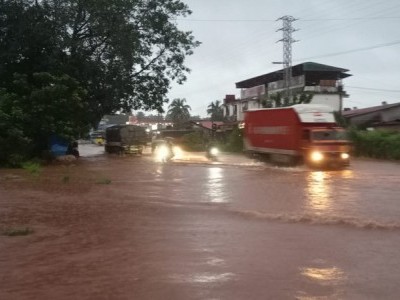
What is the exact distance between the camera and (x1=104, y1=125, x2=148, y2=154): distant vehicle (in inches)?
1649

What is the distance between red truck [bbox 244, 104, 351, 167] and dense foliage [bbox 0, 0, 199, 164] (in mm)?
11212

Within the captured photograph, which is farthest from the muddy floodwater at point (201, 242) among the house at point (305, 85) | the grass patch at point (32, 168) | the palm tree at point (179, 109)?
the palm tree at point (179, 109)

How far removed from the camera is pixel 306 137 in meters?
24.9

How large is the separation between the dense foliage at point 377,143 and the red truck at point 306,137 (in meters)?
6.89

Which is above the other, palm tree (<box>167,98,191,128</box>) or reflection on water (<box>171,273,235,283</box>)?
palm tree (<box>167,98,191,128</box>)

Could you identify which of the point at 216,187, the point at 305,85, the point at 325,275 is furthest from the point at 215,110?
the point at 325,275

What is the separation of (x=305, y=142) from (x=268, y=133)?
3.79 metres

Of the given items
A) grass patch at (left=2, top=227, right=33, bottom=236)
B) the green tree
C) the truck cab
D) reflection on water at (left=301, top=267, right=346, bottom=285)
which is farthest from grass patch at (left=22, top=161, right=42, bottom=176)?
reflection on water at (left=301, top=267, right=346, bottom=285)

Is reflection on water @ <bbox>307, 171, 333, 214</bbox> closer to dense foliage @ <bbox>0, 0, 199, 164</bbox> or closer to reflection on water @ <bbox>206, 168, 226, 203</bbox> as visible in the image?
reflection on water @ <bbox>206, 168, 226, 203</bbox>

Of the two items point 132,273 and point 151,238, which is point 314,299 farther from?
point 151,238

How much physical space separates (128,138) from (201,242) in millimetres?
33955

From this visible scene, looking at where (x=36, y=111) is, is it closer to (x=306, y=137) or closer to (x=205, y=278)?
(x=306, y=137)

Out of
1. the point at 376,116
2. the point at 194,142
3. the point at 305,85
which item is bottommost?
the point at 194,142

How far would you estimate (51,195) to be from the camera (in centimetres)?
1574
